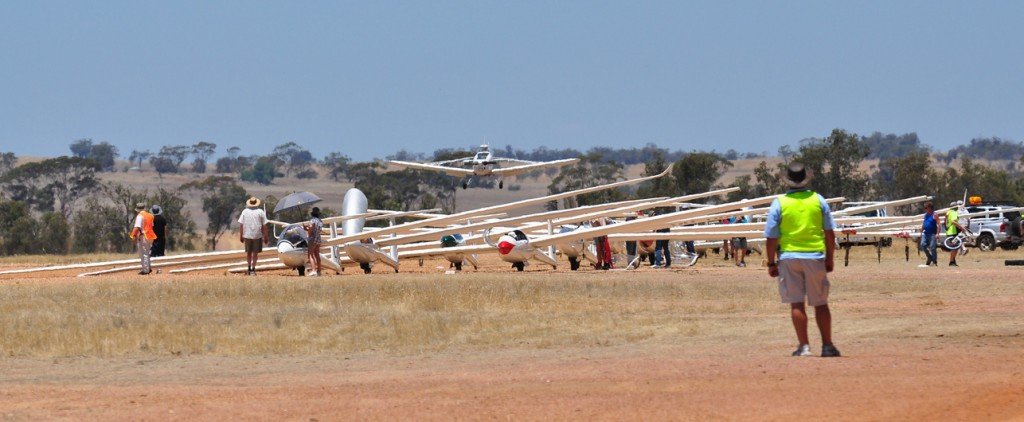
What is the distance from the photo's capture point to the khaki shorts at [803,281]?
10.4 metres

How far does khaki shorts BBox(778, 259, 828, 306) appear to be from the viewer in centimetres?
1037

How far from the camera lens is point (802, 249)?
10.4m

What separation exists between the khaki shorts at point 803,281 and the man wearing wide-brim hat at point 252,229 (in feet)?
50.2

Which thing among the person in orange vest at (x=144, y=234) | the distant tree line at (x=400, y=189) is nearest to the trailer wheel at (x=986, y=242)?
the distant tree line at (x=400, y=189)

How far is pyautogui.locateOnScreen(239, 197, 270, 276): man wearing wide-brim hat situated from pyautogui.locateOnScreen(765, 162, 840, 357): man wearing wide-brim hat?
50.0 feet

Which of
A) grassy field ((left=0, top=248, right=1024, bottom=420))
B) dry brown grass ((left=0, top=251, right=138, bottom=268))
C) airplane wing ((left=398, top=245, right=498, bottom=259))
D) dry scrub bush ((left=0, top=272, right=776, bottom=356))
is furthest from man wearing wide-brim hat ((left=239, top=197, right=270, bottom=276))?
dry brown grass ((left=0, top=251, right=138, bottom=268))

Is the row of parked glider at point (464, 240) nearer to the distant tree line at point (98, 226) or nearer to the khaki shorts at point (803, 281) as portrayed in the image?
the khaki shorts at point (803, 281)

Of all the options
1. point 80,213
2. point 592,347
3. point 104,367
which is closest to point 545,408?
point 592,347

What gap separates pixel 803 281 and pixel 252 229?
15658 millimetres

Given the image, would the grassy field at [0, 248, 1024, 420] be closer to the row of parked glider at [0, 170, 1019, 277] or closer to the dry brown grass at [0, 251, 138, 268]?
the row of parked glider at [0, 170, 1019, 277]

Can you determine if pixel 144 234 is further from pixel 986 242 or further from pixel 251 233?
pixel 986 242

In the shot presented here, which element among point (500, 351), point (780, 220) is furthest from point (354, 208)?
point (780, 220)

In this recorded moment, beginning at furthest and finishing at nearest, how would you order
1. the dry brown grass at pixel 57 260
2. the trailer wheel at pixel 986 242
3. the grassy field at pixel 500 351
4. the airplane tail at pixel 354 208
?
the trailer wheel at pixel 986 242 < the dry brown grass at pixel 57 260 < the airplane tail at pixel 354 208 < the grassy field at pixel 500 351

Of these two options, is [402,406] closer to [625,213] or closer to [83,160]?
[625,213]
